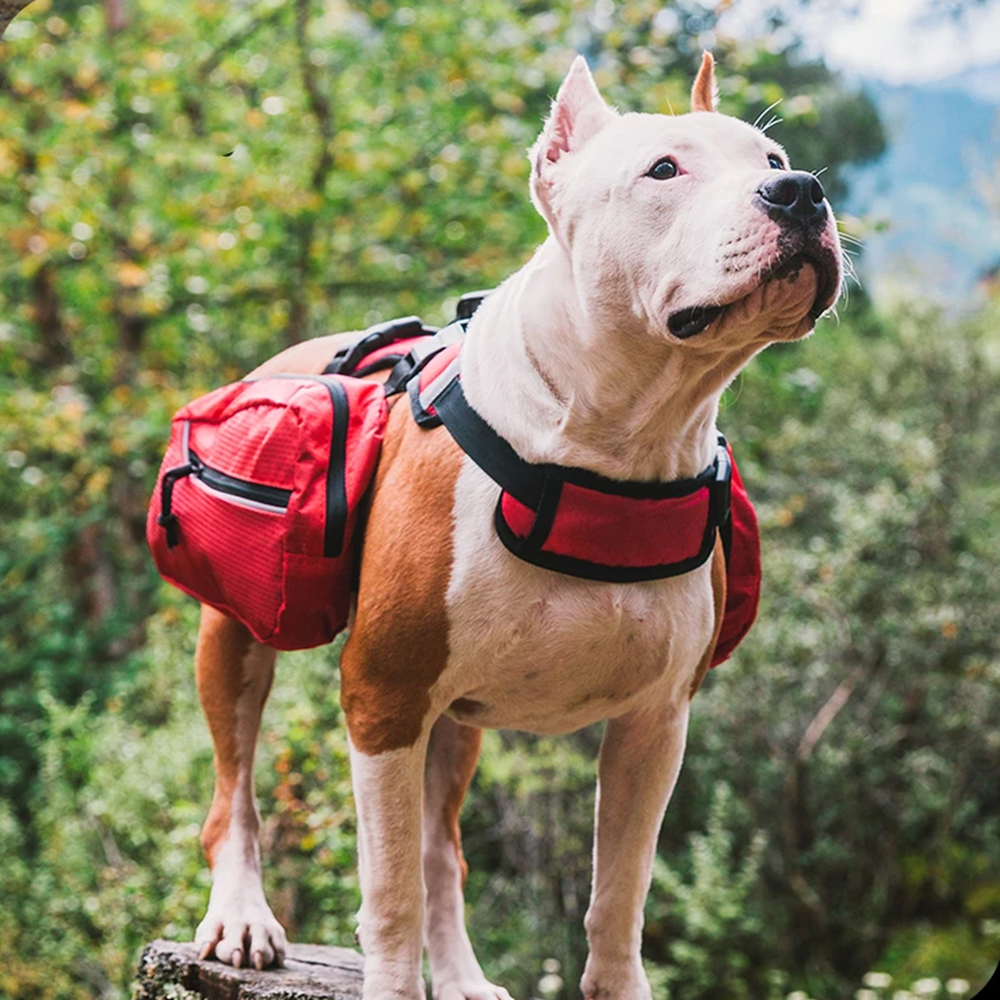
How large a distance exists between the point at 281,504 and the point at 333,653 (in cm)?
267

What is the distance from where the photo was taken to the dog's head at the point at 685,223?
1.67 meters

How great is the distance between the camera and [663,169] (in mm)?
1812

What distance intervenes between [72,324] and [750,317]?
8217 mm

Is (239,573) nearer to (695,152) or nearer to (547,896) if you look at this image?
(695,152)

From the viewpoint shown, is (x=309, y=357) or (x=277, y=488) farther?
(x=309, y=357)

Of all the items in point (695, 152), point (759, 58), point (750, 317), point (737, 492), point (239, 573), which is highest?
point (759, 58)

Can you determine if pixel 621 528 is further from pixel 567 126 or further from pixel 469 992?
pixel 469 992

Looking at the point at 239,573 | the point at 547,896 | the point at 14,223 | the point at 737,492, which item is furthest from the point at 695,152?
the point at 14,223

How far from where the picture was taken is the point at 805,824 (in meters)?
6.07

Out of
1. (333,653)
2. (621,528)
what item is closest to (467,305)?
(621,528)

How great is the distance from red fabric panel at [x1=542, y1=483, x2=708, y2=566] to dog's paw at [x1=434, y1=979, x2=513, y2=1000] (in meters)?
1.06

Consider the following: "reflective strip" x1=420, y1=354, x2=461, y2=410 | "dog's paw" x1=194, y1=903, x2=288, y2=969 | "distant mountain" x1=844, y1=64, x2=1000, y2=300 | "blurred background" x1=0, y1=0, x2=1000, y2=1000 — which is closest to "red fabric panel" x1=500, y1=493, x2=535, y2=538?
"reflective strip" x1=420, y1=354, x2=461, y2=410

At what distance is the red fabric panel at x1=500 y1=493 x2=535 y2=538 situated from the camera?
1.93m

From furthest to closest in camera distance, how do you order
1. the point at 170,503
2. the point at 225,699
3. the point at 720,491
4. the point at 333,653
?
the point at 333,653 < the point at 225,699 < the point at 170,503 < the point at 720,491
